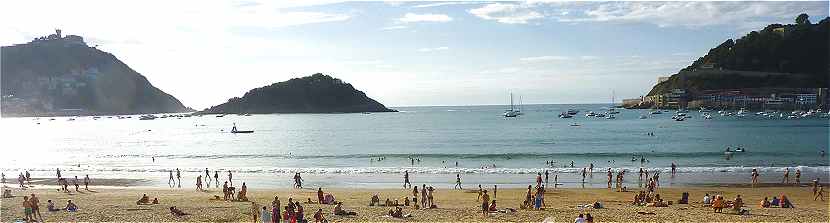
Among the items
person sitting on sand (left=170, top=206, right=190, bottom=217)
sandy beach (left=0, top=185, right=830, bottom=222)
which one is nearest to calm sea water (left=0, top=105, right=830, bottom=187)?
sandy beach (left=0, top=185, right=830, bottom=222)

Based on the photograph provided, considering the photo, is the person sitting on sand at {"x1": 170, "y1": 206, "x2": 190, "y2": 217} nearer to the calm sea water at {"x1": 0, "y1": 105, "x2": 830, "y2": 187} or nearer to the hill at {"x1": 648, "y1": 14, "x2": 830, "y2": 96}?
the calm sea water at {"x1": 0, "y1": 105, "x2": 830, "y2": 187}

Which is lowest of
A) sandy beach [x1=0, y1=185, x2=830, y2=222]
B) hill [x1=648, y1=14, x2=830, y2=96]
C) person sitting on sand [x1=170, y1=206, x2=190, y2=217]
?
sandy beach [x1=0, y1=185, x2=830, y2=222]

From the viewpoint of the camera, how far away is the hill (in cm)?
16950

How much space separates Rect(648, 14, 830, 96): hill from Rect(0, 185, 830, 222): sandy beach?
160 meters

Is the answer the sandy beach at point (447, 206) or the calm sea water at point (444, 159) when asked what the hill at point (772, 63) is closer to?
the calm sea water at point (444, 159)

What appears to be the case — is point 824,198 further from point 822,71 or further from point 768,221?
point 822,71

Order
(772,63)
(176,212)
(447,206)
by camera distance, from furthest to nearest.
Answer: (772,63)
(447,206)
(176,212)

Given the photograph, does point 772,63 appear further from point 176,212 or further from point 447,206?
point 176,212

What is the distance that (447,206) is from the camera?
25.2 m

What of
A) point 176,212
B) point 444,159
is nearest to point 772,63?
point 444,159

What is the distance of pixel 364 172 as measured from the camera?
42.0 meters

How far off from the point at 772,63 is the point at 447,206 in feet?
597

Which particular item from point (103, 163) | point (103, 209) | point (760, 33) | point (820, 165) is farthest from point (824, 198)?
point (760, 33)

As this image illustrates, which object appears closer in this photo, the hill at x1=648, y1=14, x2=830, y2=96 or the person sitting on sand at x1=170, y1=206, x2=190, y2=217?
the person sitting on sand at x1=170, y1=206, x2=190, y2=217
